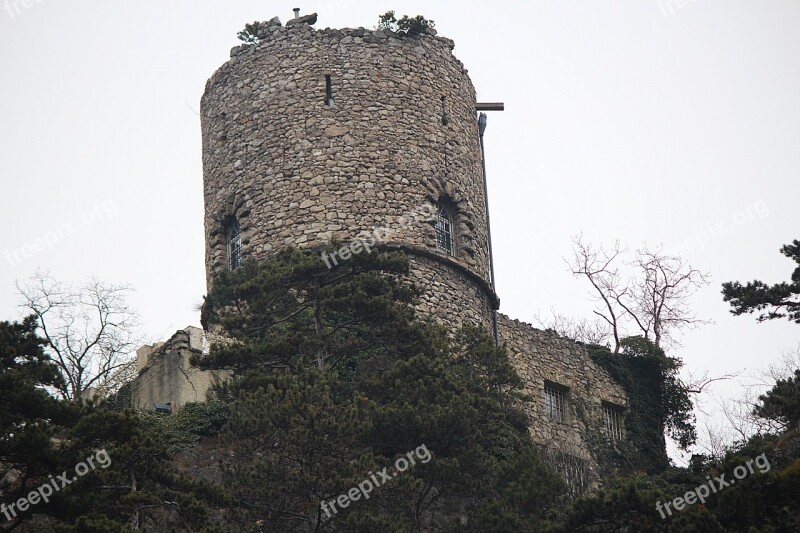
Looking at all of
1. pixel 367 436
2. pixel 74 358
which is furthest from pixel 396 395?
pixel 74 358

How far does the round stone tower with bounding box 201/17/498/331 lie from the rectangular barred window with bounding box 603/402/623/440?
3656 mm

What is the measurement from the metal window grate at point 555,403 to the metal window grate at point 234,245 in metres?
6.47

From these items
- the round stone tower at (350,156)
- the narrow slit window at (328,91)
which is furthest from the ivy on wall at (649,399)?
the narrow slit window at (328,91)

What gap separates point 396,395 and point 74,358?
939cm

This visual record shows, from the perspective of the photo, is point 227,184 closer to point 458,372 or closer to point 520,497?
point 458,372

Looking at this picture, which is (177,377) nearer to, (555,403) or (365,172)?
(365,172)

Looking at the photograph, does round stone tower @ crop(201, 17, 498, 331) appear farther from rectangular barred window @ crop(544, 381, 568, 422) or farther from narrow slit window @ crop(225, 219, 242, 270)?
rectangular barred window @ crop(544, 381, 568, 422)

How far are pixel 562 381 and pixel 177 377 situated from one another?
316 inches

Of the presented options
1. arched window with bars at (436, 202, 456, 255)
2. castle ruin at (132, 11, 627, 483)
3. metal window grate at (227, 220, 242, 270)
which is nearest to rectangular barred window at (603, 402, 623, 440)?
castle ruin at (132, 11, 627, 483)

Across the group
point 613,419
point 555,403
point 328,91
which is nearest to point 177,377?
point 328,91

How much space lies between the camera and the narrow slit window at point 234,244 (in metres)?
26.8

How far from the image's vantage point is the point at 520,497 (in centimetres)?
2050

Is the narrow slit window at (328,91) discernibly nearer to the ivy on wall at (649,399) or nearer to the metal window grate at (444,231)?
the metal window grate at (444,231)

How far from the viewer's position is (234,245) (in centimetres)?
2714
